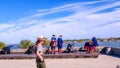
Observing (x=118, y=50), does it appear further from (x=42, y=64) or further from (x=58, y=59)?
(x=42, y=64)

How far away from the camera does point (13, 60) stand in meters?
24.1

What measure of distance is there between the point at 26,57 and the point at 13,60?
94 cm

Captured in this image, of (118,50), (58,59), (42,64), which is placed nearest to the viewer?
(42,64)

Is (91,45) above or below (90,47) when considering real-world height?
above

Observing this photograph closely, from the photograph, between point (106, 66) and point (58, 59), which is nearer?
point (106, 66)

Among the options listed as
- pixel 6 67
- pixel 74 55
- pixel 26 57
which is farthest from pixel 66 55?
pixel 6 67

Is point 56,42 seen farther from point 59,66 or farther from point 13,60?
point 59,66

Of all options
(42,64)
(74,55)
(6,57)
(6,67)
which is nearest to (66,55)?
(74,55)

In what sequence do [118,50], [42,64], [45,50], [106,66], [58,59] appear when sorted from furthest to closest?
1. [45,50]
2. [118,50]
3. [58,59]
4. [106,66]
5. [42,64]

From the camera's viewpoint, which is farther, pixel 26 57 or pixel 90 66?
pixel 26 57

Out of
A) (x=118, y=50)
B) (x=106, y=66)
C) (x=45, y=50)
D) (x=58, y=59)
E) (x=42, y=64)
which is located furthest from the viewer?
(x=45, y=50)

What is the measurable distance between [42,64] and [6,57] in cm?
1235

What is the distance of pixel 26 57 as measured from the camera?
2436 cm

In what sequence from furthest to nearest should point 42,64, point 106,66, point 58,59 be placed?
point 58,59 → point 106,66 → point 42,64
